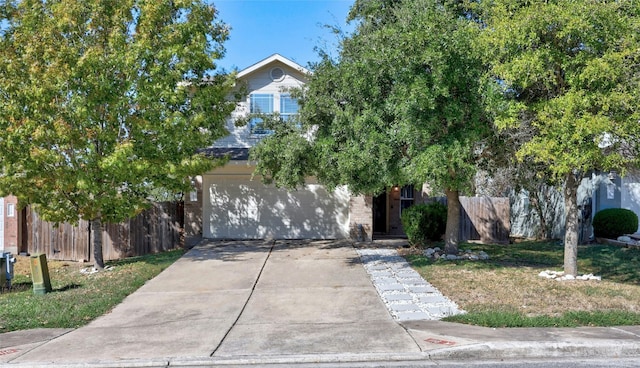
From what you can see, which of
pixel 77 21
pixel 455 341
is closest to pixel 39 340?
pixel 455 341

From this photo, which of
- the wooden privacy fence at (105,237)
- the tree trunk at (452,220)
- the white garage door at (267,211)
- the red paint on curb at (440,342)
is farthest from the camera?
the white garage door at (267,211)

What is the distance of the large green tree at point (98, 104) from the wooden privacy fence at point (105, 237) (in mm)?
2546

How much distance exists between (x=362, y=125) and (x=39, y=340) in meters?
7.06

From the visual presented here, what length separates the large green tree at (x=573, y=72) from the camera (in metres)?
9.70

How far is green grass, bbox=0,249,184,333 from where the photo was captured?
8.98 metres

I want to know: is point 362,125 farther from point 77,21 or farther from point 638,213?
point 638,213

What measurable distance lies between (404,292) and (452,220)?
450 centimetres

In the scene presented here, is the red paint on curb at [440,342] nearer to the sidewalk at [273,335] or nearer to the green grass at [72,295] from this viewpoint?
the sidewalk at [273,335]

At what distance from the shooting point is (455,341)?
7.12m

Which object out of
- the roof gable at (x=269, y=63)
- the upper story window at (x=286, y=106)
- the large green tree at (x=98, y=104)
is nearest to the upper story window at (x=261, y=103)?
the upper story window at (x=286, y=106)

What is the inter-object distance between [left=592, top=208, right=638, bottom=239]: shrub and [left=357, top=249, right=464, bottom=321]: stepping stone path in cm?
746

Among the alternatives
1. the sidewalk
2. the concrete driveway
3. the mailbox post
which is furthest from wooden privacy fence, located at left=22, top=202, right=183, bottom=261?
the sidewalk

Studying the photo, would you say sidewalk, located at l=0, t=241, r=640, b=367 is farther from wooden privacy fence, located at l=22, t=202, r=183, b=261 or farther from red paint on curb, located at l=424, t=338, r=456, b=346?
wooden privacy fence, located at l=22, t=202, r=183, b=261

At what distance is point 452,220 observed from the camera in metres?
14.4
